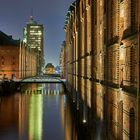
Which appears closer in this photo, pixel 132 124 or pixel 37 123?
pixel 132 124

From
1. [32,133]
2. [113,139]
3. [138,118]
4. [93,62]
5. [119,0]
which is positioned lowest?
[32,133]

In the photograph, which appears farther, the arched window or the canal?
the canal

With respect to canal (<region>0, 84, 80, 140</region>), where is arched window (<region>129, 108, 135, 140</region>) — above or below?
above

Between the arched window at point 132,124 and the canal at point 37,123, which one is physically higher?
the arched window at point 132,124

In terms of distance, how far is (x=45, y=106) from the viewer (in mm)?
62906

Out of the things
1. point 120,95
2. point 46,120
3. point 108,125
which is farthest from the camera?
point 46,120

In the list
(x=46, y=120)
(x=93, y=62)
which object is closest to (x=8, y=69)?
(x=46, y=120)

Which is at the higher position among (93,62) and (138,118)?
(93,62)

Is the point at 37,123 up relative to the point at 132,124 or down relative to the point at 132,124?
down

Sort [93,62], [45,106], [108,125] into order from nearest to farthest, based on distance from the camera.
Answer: [108,125], [93,62], [45,106]

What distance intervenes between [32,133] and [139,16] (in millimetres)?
27509

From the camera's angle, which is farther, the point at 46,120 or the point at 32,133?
the point at 46,120

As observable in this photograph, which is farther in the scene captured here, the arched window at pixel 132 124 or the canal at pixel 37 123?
the canal at pixel 37 123

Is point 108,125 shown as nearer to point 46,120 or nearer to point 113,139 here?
point 113,139
